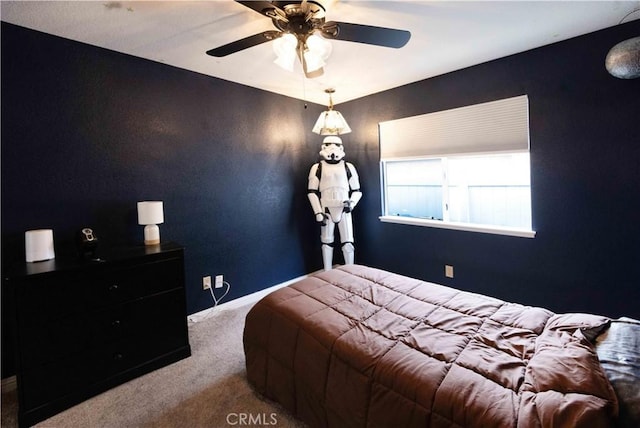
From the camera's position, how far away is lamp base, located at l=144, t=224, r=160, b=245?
2.36 metres

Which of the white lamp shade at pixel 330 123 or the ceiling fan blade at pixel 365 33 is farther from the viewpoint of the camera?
the white lamp shade at pixel 330 123

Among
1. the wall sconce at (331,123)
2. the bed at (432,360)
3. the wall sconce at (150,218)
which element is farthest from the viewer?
the wall sconce at (331,123)

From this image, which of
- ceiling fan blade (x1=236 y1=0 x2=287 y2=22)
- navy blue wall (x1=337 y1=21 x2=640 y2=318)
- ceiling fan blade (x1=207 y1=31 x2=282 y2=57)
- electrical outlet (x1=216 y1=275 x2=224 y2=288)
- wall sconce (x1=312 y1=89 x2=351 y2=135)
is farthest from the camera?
wall sconce (x1=312 y1=89 x2=351 y2=135)

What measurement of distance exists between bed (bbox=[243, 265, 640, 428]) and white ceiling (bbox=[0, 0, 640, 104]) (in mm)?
1736

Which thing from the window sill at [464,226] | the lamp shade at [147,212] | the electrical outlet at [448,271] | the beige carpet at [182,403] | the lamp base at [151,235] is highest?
the lamp shade at [147,212]

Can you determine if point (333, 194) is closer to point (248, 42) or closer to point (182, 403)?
point (248, 42)

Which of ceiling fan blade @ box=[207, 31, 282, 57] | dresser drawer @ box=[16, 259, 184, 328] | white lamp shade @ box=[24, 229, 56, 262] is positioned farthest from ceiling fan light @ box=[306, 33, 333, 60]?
white lamp shade @ box=[24, 229, 56, 262]

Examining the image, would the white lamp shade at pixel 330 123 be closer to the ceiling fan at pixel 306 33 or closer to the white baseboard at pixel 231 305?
the ceiling fan at pixel 306 33

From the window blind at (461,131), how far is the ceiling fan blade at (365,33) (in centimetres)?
162

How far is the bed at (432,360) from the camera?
0.95 metres

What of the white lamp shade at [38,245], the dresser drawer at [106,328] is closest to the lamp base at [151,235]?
the dresser drawer at [106,328]

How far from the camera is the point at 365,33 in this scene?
153 cm

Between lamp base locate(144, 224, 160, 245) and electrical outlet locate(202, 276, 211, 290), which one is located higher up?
lamp base locate(144, 224, 160, 245)

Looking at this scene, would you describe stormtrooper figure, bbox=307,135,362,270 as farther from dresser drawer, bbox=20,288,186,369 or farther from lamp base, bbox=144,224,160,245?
dresser drawer, bbox=20,288,186,369
